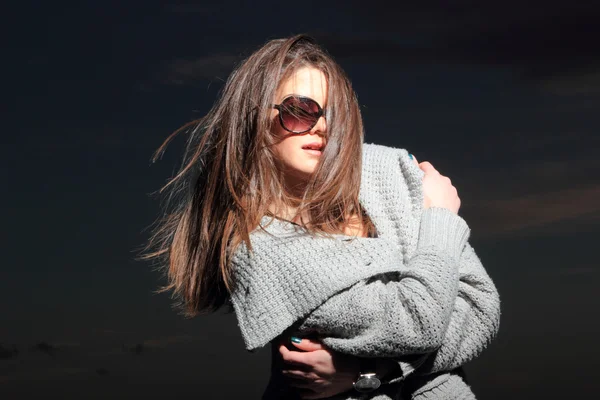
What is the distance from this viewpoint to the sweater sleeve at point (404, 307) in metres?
2.96

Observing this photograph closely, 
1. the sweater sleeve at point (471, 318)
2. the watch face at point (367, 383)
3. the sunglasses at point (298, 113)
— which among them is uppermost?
the sunglasses at point (298, 113)

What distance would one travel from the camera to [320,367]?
3150 millimetres

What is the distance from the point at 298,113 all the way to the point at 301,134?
9 cm

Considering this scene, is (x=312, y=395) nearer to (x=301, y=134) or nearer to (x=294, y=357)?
(x=294, y=357)

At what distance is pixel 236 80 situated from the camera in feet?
11.3

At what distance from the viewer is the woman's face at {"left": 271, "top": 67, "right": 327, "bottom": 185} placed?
3273 mm

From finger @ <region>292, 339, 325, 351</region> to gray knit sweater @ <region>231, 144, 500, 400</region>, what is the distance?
0.04m

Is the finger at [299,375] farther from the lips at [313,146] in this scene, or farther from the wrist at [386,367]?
the lips at [313,146]

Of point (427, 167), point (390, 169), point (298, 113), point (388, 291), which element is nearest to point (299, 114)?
point (298, 113)

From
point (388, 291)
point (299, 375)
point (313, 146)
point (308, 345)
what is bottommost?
point (299, 375)

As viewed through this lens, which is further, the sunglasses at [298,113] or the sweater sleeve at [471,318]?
the sunglasses at [298,113]

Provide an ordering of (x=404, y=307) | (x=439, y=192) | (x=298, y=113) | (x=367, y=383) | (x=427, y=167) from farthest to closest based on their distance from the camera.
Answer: (x=427, y=167) → (x=439, y=192) → (x=298, y=113) → (x=367, y=383) → (x=404, y=307)

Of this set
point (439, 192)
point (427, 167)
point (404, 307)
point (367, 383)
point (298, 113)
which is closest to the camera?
point (404, 307)

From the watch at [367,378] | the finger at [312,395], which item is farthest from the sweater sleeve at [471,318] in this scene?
the finger at [312,395]
